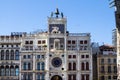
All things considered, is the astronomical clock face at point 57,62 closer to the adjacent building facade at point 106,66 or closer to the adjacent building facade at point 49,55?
the adjacent building facade at point 49,55

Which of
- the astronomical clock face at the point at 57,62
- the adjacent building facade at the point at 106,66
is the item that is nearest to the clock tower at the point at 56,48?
the astronomical clock face at the point at 57,62

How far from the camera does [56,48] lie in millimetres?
99625

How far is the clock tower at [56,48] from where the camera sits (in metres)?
98.9

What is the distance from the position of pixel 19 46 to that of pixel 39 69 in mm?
7521

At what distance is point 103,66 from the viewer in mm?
101562

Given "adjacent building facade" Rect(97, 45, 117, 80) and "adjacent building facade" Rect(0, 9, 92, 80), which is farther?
"adjacent building facade" Rect(97, 45, 117, 80)

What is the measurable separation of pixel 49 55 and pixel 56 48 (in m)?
2.33

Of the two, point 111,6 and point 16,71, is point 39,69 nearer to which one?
point 16,71

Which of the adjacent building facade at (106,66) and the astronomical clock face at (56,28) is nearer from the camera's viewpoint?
the astronomical clock face at (56,28)

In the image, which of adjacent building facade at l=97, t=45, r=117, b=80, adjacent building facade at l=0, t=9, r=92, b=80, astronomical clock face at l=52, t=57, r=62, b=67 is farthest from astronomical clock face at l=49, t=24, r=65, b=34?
adjacent building facade at l=97, t=45, r=117, b=80

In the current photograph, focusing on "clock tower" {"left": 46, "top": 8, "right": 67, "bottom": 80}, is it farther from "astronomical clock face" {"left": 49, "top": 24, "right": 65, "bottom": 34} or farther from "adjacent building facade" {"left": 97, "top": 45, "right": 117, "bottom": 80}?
"adjacent building facade" {"left": 97, "top": 45, "right": 117, "bottom": 80}

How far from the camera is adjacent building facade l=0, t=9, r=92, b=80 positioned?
9894cm

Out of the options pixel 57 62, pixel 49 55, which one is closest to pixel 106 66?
pixel 57 62

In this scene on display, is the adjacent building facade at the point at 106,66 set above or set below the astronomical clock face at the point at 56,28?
below
